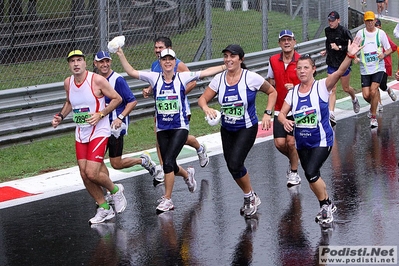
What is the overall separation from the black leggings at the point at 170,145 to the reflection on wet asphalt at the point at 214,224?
1.80 feet

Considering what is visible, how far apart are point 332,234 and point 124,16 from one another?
728 centimetres

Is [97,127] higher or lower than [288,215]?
higher

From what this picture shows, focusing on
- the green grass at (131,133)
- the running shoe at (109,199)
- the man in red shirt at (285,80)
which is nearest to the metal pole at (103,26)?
the green grass at (131,133)

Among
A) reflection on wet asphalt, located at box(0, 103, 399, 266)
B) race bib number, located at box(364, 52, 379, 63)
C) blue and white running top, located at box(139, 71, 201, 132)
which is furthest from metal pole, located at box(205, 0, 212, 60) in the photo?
blue and white running top, located at box(139, 71, 201, 132)

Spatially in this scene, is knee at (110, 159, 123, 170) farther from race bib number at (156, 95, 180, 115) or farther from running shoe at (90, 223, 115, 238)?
running shoe at (90, 223, 115, 238)

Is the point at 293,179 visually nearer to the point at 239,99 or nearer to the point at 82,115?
the point at 239,99

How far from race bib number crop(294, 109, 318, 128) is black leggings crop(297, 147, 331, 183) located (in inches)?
Result: 10.4

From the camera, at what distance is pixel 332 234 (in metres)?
8.06

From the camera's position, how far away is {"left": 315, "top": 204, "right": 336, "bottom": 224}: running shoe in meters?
8.30

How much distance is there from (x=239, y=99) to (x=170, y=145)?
42.0 inches

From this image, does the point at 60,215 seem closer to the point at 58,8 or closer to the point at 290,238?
the point at 290,238

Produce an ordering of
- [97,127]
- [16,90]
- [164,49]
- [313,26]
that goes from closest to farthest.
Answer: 1. [97,127]
2. [164,49]
3. [16,90]
4. [313,26]

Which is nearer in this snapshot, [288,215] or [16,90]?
[288,215]

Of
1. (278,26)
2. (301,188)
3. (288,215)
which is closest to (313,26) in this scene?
(278,26)
